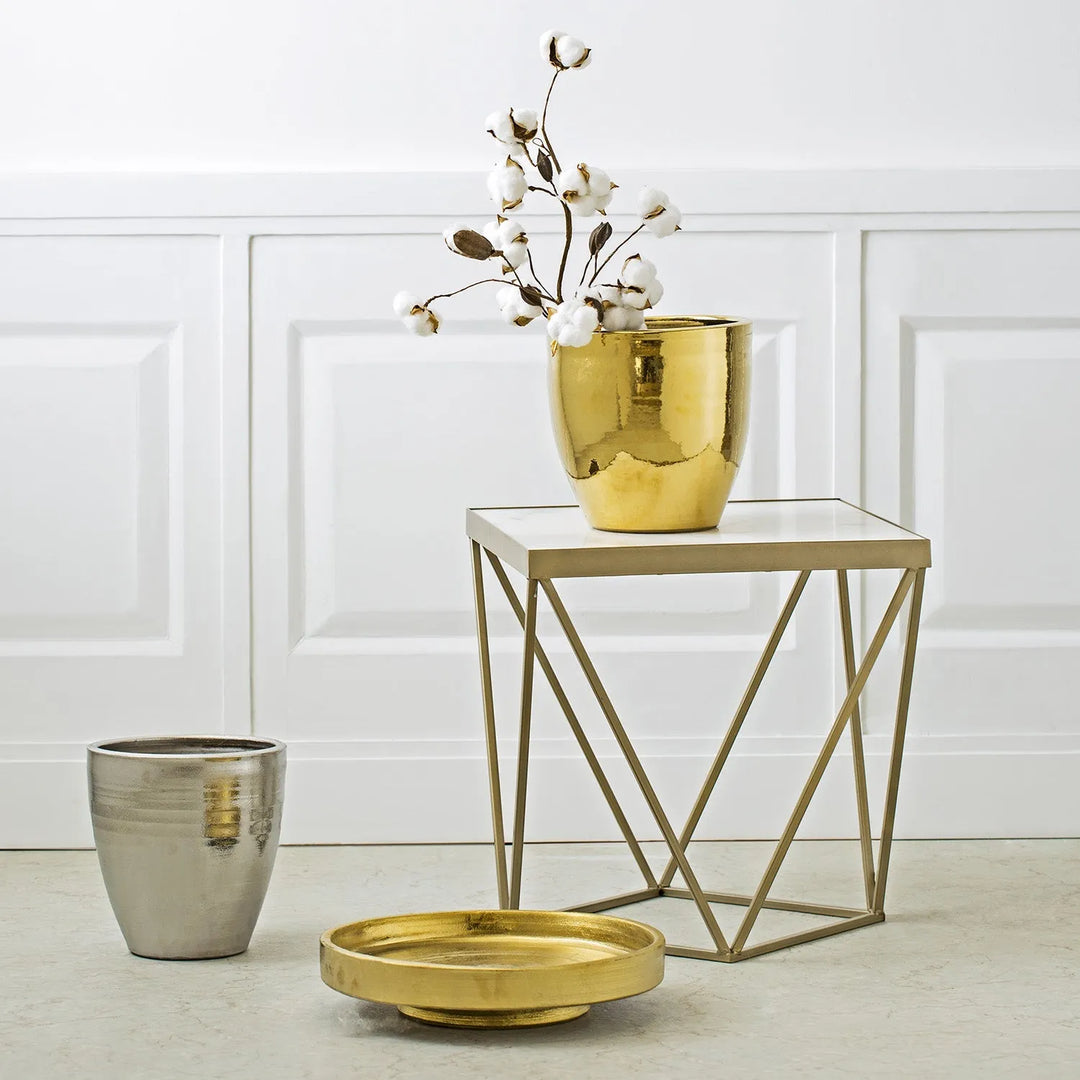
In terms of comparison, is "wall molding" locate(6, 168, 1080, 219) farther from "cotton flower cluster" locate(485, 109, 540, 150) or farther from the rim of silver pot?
the rim of silver pot

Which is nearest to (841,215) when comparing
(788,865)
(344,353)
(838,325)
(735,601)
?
(838,325)

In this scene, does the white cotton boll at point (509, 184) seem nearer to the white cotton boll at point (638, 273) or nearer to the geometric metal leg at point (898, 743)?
the white cotton boll at point (638, 273)

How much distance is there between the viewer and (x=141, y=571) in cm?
188

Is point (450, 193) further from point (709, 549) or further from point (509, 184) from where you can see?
point (709, 549)

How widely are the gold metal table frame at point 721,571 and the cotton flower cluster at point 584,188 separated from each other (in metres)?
0.29

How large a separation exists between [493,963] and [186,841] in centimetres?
29

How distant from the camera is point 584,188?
1331 mm

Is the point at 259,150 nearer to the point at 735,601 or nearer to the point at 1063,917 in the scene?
the point at 735,601

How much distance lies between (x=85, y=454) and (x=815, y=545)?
3.15ft

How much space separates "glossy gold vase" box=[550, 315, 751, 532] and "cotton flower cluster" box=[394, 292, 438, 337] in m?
0.12

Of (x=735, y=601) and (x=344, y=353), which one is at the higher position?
(x=344, y=353)

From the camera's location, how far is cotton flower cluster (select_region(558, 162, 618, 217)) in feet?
4.35

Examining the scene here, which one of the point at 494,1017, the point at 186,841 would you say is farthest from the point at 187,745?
the point at 494,1017

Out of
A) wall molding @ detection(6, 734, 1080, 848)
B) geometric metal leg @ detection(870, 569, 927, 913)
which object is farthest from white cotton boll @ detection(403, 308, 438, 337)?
wall molding @ detection(6, 734, 1080, 848)
